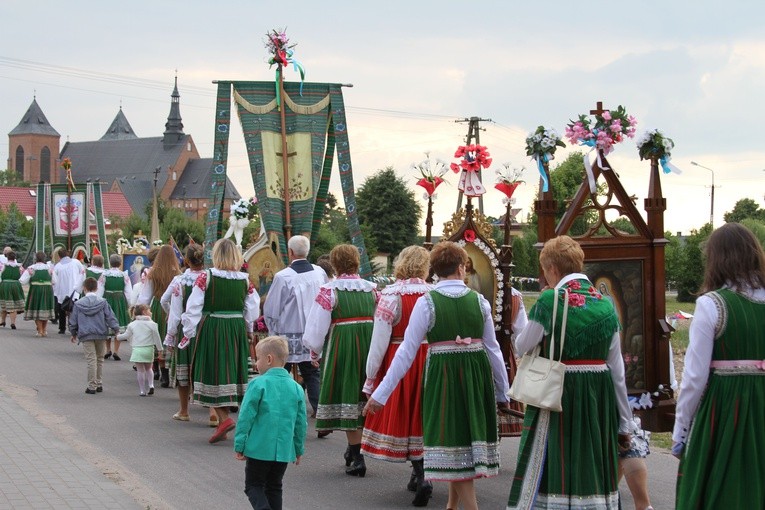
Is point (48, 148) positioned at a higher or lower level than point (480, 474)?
higher

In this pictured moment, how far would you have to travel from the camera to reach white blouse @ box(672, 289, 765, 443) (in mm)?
5309

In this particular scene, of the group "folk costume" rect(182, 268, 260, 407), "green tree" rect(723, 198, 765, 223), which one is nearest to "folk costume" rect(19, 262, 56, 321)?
"folk costume" rect(182, 268, 260, 407)

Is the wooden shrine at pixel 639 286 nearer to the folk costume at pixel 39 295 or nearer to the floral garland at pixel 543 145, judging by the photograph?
the floral garland at pixel 543 145

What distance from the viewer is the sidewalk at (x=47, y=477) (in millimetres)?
7305

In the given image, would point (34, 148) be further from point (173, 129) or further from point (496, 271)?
point (496, 271)

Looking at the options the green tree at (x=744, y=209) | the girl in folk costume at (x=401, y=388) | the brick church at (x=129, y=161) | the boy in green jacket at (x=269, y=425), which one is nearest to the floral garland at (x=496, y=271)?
the girl in folk costume at (x=401, y=388)

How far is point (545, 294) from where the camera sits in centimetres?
604

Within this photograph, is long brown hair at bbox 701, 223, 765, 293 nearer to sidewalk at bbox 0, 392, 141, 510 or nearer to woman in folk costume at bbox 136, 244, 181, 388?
sidewalk at bbox 0, 392, 141, 510

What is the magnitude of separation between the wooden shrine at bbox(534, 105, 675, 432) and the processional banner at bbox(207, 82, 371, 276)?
719 centimetres

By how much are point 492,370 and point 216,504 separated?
2255mm

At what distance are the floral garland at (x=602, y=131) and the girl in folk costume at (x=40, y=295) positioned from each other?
17.0 m

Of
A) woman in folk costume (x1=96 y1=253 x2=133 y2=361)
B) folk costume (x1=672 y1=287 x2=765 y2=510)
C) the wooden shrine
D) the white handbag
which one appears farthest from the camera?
woman in folk costume (x1=96 y1=253 x2=133 y2=361)

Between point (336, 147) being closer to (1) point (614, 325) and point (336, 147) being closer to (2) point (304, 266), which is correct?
(2) point (304, 266)

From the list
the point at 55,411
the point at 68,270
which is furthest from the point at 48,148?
the point at 55,411
